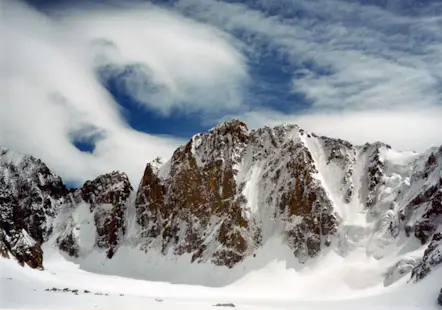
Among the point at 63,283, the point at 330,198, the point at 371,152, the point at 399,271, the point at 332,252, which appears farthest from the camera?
the point at 371,152

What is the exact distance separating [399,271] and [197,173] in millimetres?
86962

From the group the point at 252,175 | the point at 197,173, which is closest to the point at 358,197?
the point at 252,175

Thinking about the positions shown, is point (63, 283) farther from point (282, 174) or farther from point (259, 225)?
point (282, 174)

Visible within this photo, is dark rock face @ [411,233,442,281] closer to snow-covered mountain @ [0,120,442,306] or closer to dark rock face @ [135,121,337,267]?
snow-covered mountain @ [0,120,442,306]

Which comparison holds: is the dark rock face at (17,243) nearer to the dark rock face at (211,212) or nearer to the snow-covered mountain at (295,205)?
the snow-covered mountain at (295,205)

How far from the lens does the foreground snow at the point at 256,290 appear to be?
324ft

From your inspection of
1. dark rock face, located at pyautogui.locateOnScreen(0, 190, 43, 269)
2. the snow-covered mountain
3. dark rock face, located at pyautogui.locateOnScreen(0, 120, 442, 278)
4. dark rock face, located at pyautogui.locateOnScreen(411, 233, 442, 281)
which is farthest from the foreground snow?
dark rock face, located at pyautogui.locateOnScreen(0, 120, 442, 278)

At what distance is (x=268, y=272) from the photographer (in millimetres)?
161125

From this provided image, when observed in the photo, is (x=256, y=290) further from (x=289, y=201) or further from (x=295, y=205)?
(x=289, y=201)

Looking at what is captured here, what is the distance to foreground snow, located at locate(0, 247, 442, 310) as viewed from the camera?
98.7 m

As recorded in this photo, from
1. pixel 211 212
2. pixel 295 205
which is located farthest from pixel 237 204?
pixel 295 205

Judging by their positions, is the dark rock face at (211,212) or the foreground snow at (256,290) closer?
the foreground snow at (256,290)

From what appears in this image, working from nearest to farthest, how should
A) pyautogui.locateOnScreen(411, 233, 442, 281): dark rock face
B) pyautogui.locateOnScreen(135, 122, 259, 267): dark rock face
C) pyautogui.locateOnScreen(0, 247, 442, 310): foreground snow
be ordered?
pyautogui.locateOnScreen(0, 247, 442, 310): foreground snow < pyautogui.locateOnScreen(411, 233, 442, 281): dark rock face < pyautogui.locateOnScreen(135, 122, 259, 267): dark rock face

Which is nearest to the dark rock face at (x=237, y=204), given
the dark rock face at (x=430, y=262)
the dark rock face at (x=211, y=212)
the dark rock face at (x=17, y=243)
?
the dark rock face at (x=211, y=212)
